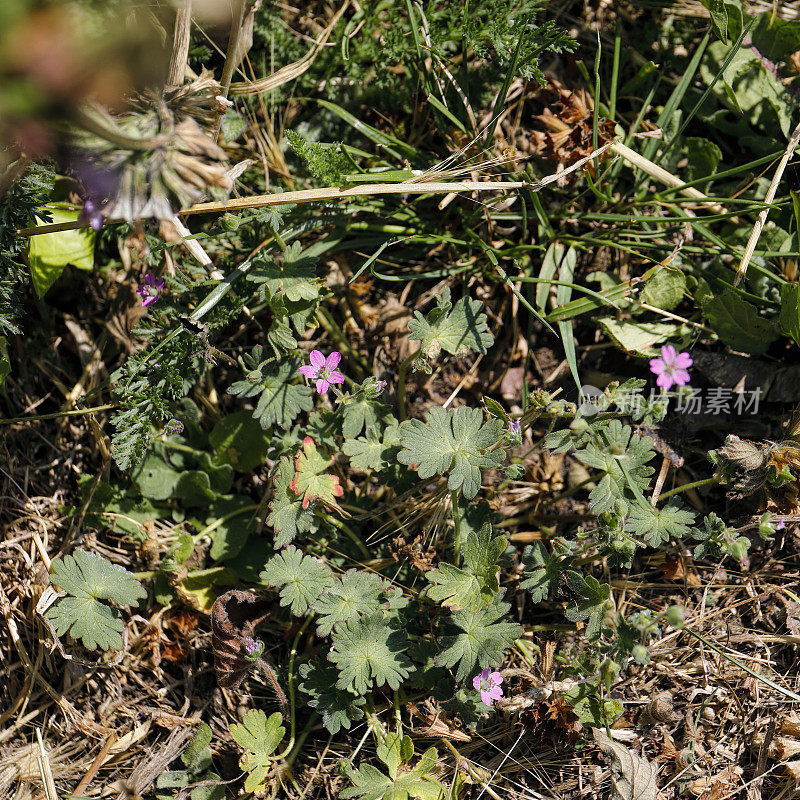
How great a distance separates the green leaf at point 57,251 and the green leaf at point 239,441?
0.95 meters

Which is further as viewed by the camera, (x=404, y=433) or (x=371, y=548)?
(x=371, y=548)

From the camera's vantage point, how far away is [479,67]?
3.14 m

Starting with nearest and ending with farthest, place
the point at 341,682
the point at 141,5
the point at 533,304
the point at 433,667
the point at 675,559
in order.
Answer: the point at 141,5, the point at 341,682, the point at 433,667, the point at 675,559, the point at 533,304

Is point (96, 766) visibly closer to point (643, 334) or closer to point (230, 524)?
point (230, 524)

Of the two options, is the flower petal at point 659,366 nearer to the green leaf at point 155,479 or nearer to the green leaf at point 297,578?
the green leaf at point 297,578

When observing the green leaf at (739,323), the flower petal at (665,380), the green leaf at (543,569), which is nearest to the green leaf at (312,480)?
the green leaf at (543,569)

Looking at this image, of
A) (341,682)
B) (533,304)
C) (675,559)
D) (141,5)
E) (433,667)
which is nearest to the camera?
(141,5)

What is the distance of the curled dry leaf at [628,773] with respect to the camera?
278 centimetres

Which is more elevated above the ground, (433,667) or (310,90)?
(310,90)

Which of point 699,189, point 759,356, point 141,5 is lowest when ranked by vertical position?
point 759,356

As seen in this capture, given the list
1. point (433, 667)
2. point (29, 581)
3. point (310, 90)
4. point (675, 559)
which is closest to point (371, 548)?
point (433, 667)

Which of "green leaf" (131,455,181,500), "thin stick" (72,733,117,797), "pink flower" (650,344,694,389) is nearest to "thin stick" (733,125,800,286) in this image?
"pink flower" (650,344,694,389)

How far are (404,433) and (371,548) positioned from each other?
2.34ft

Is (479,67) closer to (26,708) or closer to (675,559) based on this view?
(675,559)
